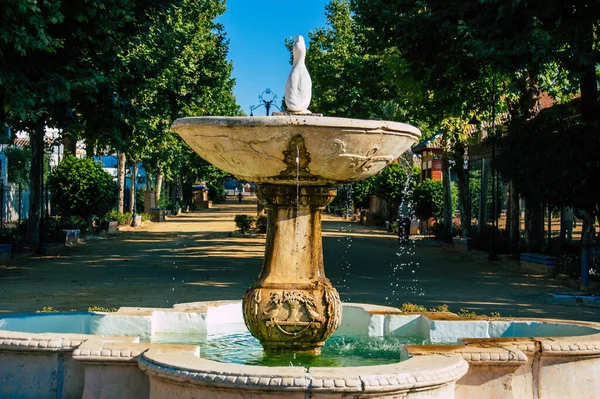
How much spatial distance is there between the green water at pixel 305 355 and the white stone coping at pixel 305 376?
145 centimetres

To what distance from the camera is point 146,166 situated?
4819 centimetres

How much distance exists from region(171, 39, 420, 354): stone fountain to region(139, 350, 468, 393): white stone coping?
1.58 meters

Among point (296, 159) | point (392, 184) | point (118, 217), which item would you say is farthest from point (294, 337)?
point (392, 184)

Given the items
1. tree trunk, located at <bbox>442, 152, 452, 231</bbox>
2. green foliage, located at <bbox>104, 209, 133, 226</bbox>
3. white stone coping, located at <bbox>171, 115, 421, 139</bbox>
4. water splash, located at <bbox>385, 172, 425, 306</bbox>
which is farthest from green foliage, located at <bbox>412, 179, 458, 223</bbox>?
white stone coping, located at <bbox>171, 115, 421, 139</bbox>

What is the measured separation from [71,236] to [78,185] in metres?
2.87

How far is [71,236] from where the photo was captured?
95.9ft

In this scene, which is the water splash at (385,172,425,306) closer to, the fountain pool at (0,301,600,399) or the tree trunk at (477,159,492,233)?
the tree trunk at (477,159,492,233)

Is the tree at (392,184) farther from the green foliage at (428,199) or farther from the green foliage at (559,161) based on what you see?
the green foliage at (559,161)

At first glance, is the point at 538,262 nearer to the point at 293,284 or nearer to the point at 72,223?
the point at 293,284

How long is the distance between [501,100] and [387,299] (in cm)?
1197

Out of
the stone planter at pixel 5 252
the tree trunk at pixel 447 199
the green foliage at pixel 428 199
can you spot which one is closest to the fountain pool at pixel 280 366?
the stone planter at pixel 5 252

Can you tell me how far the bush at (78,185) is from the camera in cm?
3150

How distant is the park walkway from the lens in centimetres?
1426

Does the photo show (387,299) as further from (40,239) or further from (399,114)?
(399,114)
